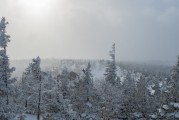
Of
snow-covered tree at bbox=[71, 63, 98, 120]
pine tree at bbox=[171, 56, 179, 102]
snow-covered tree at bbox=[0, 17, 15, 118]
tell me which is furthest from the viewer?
snow-covered tree at bbox=[71, 63, 98, 120]

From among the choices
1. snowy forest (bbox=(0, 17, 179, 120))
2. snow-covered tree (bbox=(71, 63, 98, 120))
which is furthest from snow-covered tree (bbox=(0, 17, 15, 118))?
snow-covered tree (bbox=(71, 63, 98, 120))

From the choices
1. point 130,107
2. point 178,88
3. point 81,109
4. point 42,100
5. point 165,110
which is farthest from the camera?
point 130,107

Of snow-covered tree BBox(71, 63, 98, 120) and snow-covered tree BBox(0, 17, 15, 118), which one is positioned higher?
snow-covered tree BBox(0, 17, 15, 118)

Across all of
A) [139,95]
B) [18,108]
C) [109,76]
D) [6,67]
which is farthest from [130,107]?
[18,108]

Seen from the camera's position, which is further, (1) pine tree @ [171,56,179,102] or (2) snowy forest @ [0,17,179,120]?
(1) pine tree @ [171,56,179,102]

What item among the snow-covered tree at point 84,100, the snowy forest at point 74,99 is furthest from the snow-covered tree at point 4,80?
the snow-covered tree at point 84,100

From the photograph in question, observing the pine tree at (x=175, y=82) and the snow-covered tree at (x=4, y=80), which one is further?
the pine tree at (x=175, y=82)

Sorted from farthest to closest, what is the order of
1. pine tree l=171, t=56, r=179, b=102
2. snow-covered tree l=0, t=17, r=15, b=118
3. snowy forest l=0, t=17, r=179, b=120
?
1. pine tree l=171, t=56, r=179, b=102
2. snowy forest l=0, t=17, r=179, b=120
3. snow-covered tree l=0, t=17, r=15, b=118

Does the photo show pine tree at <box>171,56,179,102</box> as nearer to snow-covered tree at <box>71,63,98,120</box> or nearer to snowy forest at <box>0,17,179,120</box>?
snowy forest at <box>0,17,179,120</box>

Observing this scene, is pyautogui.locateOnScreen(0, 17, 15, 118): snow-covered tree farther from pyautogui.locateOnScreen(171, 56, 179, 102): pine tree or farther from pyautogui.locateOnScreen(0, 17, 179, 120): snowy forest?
pyautogui.locateOnScreen(171, 56, 179, 102): pine tree

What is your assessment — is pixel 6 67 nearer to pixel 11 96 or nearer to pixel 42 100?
pixel 11 96

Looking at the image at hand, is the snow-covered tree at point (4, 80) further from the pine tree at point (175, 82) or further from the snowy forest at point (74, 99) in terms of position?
the pine tree at point (175, 82)

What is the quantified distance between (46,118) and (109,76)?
41192 millimetres

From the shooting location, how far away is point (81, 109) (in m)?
71.4
